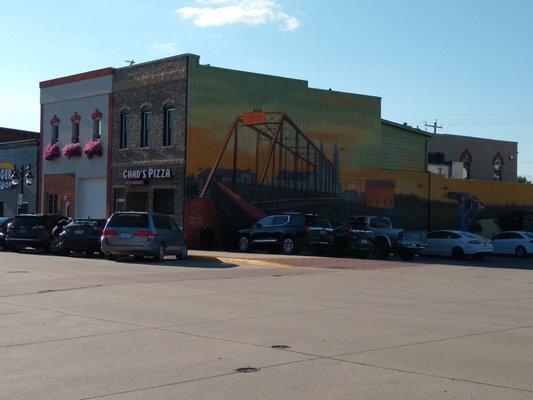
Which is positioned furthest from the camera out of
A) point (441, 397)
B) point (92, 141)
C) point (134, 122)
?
point (92, 141)

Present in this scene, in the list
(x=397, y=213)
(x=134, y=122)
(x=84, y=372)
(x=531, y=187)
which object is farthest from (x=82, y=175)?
(x=84, y=372)

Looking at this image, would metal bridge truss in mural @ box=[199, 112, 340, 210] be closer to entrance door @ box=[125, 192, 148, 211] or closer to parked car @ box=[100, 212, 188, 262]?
entrance door @ box=[125, 192, 148, 211]

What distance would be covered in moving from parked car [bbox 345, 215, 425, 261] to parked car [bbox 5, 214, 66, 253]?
41.0ft

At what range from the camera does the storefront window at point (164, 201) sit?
1425 inches

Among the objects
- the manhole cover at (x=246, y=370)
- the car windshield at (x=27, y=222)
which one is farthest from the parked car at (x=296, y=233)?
the manhole cover at (x=246, y=370)

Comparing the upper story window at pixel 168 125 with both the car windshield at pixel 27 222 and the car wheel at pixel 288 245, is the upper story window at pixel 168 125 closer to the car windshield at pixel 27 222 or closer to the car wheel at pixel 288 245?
the car windshield at pixel 27 222

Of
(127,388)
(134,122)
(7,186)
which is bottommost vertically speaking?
(127,388)

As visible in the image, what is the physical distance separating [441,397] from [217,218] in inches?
1133

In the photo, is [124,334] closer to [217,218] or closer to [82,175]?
[217,218]

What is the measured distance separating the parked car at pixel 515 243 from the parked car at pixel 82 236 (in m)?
21.4

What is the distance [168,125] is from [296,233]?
1017cm

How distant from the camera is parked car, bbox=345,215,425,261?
30.0 meters

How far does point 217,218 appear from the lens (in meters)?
35.5

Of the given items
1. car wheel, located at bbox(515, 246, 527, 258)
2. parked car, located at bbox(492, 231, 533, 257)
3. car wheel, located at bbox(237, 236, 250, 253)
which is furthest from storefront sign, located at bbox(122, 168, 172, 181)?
car wheel, located at bbox(515, 246, 527, 258)
